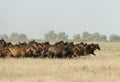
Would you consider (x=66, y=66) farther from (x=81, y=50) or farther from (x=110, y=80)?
(x=81, y=50)

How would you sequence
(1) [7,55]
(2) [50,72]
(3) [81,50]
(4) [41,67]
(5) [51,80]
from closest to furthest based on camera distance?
(5) [51,80], (2) [50,72], (4) [41,67], (1) [7,55], (3) [81,50]

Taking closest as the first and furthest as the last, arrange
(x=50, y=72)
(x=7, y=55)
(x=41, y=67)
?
(x=50, y=72), (x=41, y=67), (x=7, y=55)

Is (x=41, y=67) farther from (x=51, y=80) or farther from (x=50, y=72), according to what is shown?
(x=51, y=80)

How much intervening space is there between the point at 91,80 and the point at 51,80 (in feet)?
4.62

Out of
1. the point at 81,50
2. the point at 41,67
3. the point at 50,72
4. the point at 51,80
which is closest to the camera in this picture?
the point at 51,80

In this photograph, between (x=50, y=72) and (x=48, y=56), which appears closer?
(x=50, y=72)

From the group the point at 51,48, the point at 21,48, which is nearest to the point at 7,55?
the point at 21,48

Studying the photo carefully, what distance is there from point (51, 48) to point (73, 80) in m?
14.0

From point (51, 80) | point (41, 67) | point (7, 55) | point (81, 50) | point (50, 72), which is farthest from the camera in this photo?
point (81, 50)

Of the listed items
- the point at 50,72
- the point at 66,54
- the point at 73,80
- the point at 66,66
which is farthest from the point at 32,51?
the point at 73,80

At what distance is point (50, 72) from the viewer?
14.8 metres

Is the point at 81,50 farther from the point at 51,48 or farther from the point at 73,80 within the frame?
the point at 73,80

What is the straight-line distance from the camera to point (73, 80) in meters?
12.2

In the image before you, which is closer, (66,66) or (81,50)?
(66,66)
